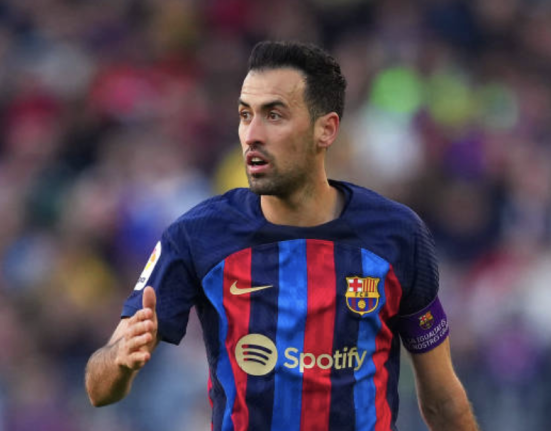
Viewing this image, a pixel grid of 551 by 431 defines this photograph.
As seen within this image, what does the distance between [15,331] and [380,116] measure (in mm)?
3363

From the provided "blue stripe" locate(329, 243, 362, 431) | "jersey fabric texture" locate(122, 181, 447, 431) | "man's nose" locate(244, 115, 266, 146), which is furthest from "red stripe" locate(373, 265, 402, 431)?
"man's nose" locate(244, 115, 266, 146)

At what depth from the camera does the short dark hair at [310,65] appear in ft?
14.3

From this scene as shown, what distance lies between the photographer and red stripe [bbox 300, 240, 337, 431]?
13.7 ft

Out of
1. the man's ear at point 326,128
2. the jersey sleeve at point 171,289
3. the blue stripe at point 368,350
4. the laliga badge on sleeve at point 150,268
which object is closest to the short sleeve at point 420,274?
the blue stripe at point 368,350

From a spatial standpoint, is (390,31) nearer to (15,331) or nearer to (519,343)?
(519,343)

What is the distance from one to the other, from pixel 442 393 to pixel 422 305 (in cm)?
35

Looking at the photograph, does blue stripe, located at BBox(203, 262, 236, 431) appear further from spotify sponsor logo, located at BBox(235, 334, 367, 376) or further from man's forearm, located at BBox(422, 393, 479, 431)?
man's forearm, located at BBox(422, 393, 479, 431)

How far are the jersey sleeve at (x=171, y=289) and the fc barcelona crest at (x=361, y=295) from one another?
0.54m

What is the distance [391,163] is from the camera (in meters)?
9.59

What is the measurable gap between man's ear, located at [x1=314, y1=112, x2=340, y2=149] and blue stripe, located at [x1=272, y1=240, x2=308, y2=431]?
397mm

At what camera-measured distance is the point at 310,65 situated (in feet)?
14.4

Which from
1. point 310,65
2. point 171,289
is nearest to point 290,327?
point 171,289

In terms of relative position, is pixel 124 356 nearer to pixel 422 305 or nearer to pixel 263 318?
pixel 263 318

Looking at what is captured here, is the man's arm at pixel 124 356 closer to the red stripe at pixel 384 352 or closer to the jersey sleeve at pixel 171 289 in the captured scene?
the jersey sleeve at pixel 171 289
